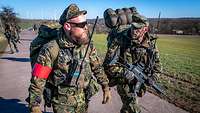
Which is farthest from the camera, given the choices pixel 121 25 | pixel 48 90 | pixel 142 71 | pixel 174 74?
pixel 174 74

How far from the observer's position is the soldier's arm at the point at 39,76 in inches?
156

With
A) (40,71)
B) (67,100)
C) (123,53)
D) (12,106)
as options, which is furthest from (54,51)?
(12,106)

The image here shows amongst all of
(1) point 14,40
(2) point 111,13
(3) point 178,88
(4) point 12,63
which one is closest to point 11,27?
(1) point 14,40

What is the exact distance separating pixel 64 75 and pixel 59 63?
17 cm

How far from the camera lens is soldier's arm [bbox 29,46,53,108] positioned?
3975 millimetres

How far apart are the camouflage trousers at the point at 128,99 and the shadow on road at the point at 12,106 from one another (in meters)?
2.73

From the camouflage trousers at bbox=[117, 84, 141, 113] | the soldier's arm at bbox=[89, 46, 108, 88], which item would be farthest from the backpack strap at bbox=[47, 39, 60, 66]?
the camouflage trousers at bbox=[117, 84, 141, 113]

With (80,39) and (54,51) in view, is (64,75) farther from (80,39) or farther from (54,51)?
(80,39)

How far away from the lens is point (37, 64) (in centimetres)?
410

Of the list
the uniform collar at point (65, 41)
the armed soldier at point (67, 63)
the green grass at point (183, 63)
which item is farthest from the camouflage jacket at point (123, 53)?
the green grass at point (183, 63)

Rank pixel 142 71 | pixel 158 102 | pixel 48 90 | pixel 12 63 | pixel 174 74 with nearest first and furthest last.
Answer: pixel 48 90 < pixel 142 71 < pixel 158 102 < pixel 174 74 < pixel 12 63

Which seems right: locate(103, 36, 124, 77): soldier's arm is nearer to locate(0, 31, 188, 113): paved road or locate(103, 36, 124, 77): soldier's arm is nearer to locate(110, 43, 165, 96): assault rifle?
locate(110, 43, 165, 96): assault rifle

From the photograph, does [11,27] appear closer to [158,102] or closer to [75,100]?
[158,102]

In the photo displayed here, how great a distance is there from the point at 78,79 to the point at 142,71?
5.38 feet
